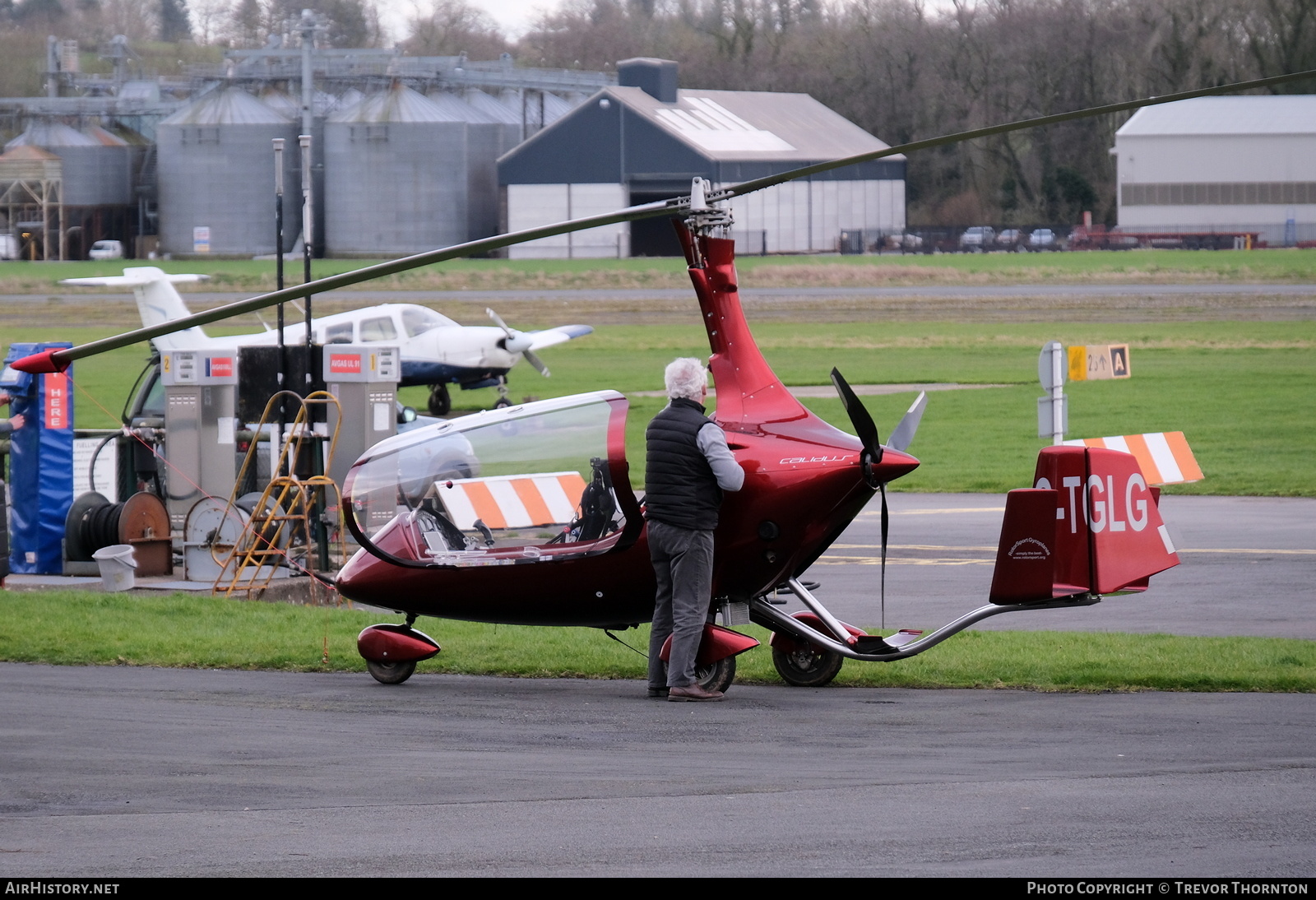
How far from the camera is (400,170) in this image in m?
76.9

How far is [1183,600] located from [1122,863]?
741 cm

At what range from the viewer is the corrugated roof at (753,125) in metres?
71.3

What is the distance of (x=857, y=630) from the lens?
377 inches

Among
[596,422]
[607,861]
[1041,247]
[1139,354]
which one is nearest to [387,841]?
[607,861]

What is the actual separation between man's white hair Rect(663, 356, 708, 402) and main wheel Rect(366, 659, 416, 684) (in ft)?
7.76

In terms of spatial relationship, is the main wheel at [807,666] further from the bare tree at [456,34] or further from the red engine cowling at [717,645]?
the bare tree at [456,34]

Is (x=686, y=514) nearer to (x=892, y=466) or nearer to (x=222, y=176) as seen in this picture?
(x=892, y=466)

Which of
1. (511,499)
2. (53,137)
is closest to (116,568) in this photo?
(511,499)

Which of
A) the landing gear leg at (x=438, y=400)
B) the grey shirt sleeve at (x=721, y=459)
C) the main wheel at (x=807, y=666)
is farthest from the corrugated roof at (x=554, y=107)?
the grey shirt sleeve at (x=721, y=459)

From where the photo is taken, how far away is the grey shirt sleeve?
8812 millimetres

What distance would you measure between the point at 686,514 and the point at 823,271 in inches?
2161

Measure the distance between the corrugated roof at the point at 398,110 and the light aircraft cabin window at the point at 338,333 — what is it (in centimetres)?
5060

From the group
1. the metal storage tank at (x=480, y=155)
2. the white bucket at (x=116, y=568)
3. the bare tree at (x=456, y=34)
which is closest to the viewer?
the white bucket at (x=116, y=568)
